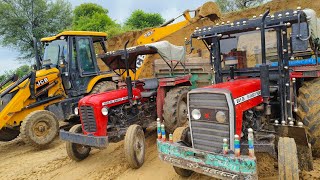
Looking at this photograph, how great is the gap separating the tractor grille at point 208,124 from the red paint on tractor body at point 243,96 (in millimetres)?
151

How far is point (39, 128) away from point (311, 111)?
18.3ft

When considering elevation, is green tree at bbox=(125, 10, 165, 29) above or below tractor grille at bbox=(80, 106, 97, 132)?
above

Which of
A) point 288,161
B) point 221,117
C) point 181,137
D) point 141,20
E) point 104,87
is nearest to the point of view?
point 288,161

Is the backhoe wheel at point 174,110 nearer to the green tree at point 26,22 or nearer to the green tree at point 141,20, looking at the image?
the green tree at point 26,22

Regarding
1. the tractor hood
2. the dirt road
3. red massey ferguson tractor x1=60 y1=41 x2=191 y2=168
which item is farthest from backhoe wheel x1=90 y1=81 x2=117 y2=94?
the tractor hood

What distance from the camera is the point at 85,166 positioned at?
5.34m

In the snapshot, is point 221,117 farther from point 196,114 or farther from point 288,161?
point 288,161

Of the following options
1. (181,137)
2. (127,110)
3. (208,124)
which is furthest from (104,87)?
(208,124)

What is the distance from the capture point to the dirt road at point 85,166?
463 centimetres

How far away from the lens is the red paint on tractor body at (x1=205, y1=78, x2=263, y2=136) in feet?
11.4

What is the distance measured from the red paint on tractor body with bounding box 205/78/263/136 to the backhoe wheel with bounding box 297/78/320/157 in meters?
0.70

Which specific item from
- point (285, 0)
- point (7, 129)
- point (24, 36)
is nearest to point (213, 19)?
point (285, 0)

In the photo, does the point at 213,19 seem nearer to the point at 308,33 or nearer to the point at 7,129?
the point at 308,33

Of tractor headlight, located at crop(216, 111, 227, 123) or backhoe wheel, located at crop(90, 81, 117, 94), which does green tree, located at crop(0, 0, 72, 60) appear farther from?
tractor headlight, located at crop(216, 111, 227, 123)
